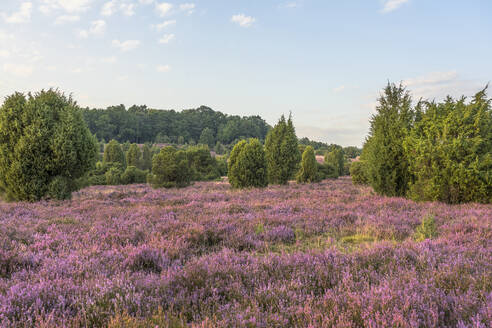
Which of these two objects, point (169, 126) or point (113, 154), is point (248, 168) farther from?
point (169, 126)

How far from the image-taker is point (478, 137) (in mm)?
9344

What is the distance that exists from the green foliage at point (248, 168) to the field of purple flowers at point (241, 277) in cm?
1205

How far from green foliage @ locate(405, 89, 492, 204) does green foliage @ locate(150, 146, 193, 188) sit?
15.7 m

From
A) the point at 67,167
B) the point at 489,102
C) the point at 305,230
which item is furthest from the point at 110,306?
Result: the point at 489,102

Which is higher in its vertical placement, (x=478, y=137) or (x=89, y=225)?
(x=478, y=137)

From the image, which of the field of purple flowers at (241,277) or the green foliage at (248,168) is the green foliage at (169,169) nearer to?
the green foliage at (248,168)

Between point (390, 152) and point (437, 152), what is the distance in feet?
7.49

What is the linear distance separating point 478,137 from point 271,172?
15426mm

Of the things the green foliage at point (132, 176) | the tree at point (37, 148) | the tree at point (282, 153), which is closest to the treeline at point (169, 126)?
the green foliage at point (132, 176)

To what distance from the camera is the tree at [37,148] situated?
424 inches

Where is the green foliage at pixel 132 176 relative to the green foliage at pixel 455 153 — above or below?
below

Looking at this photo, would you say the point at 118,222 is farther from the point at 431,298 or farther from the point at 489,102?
the point at 489,102

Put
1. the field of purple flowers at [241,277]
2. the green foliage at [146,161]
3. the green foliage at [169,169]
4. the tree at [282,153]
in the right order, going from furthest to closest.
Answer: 1. the green foliage at [146,161]
2. the tree at [282,153]
3. the green foliage at [169,169]
4. the field of purple flowers at [241,277]

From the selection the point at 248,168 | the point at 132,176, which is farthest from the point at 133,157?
the point at 248,168
